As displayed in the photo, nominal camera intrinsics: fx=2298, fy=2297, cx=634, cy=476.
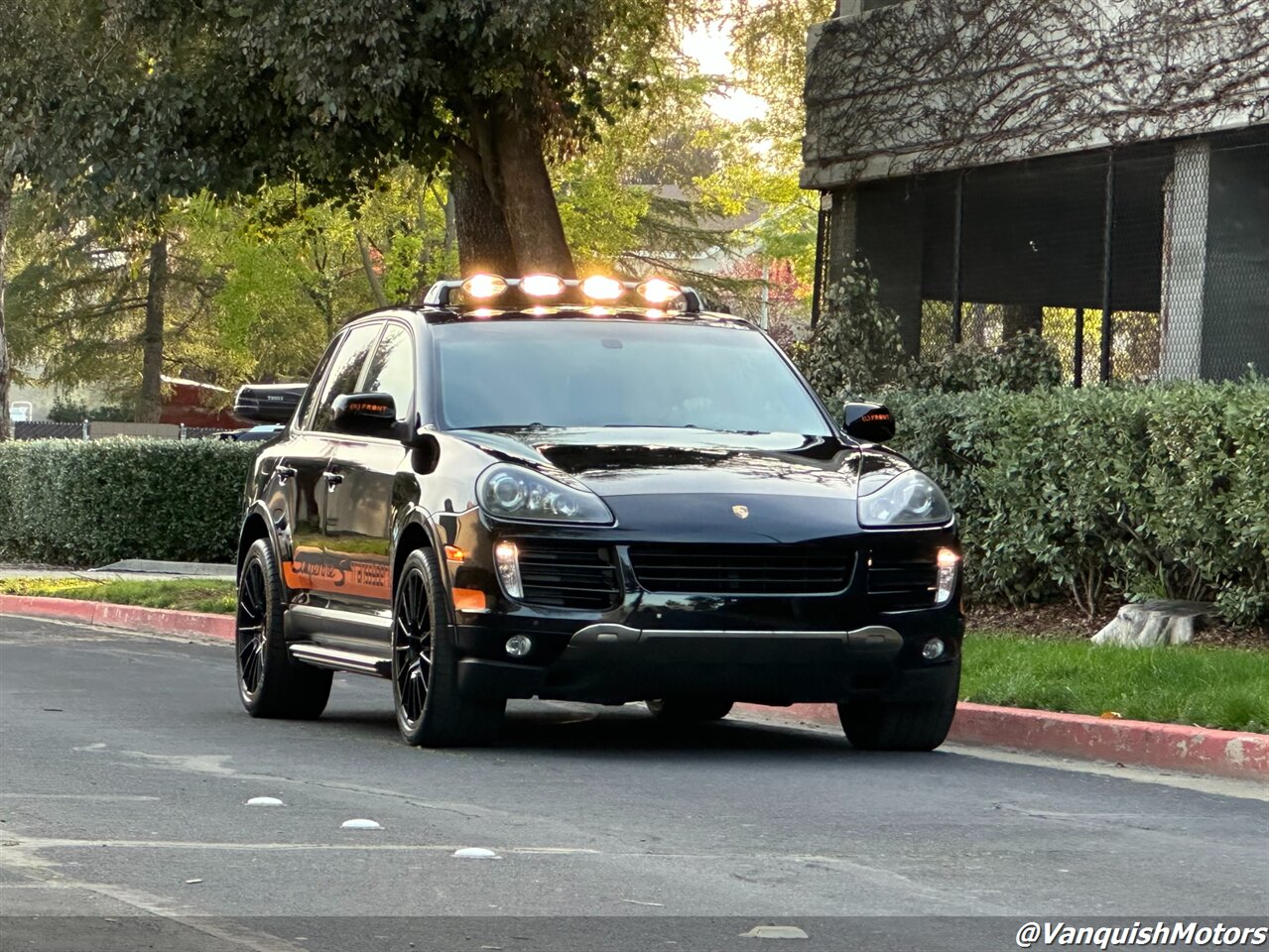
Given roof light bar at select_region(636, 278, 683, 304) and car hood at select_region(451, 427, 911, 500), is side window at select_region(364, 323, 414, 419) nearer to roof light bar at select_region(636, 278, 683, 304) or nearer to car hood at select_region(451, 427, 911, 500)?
car hood at select_region(451, 427, 911, 500)

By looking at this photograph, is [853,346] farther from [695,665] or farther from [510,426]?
[695,665]

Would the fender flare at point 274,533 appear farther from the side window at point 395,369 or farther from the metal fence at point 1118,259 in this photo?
the metal fence at point 1118,259

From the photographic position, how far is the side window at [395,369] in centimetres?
982

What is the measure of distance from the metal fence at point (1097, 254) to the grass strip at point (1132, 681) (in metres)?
6.31

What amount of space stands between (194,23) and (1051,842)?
14.9 meters

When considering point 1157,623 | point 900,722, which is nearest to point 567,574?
point 900,722

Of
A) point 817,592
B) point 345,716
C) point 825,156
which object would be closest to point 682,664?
point 817,592

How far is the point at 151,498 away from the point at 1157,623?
15.1m

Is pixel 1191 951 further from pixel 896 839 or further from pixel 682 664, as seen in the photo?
pixel 682 664

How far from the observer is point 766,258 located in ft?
173

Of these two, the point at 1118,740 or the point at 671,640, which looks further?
the point at 1118,740

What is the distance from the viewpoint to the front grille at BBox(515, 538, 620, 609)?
8.50m

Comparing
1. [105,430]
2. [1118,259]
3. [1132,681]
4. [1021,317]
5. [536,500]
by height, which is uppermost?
[1118,259]

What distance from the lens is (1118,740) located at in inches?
376
